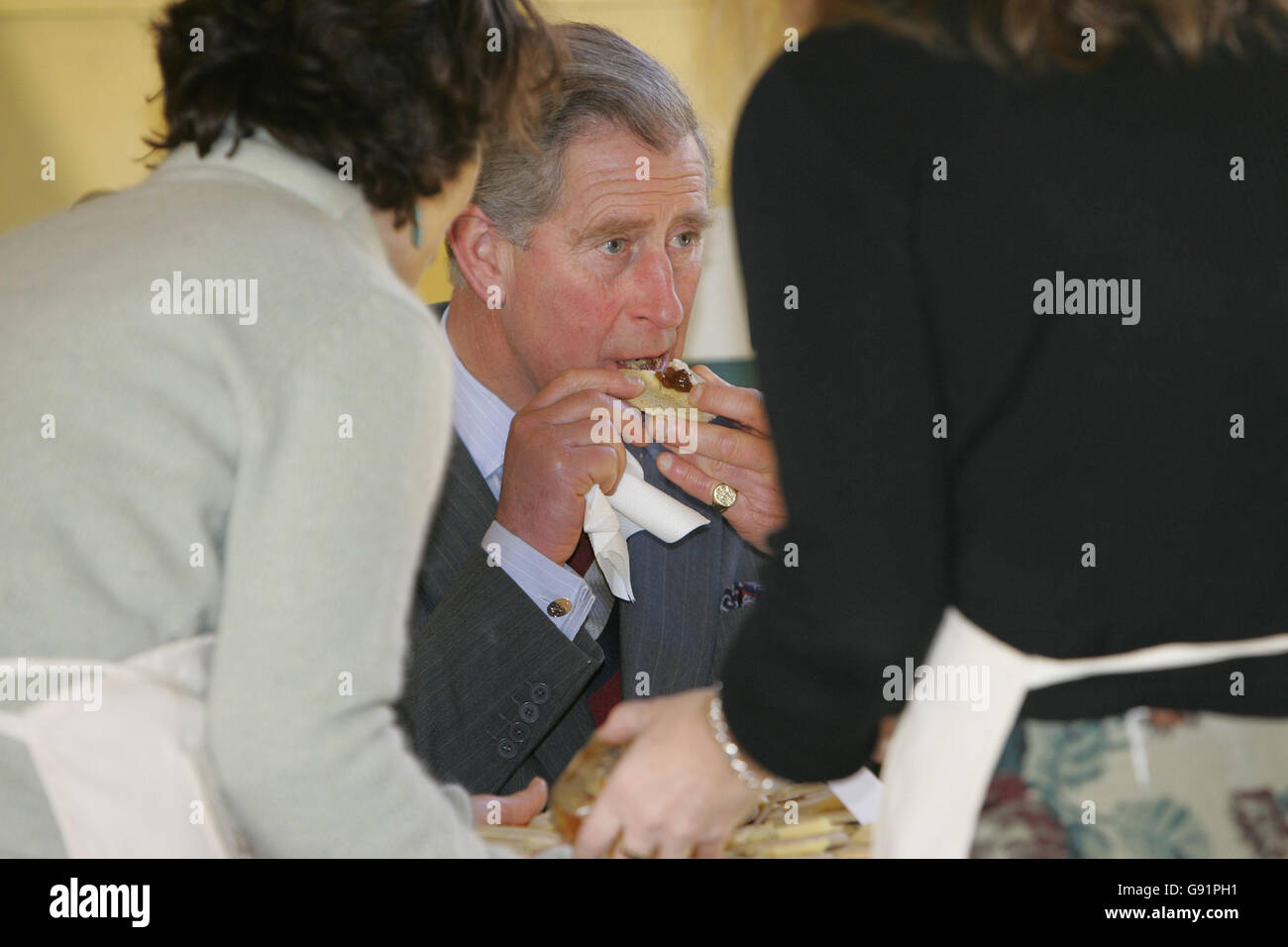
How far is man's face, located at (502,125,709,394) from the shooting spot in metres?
1.85

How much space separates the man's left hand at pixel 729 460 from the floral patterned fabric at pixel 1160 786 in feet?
3.18

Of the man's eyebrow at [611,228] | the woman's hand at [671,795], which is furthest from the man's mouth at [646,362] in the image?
the woman's hand at [671,795]

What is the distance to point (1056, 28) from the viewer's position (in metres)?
0.75

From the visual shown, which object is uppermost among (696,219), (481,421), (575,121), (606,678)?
(575,121)

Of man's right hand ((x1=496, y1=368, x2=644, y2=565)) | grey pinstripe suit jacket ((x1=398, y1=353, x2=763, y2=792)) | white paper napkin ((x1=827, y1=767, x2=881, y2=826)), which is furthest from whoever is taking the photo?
man's right hand ((x1=496, y1=368, x2=644, y2=565))

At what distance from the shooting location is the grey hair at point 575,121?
185 cm

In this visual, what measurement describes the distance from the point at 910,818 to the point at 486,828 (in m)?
0.41

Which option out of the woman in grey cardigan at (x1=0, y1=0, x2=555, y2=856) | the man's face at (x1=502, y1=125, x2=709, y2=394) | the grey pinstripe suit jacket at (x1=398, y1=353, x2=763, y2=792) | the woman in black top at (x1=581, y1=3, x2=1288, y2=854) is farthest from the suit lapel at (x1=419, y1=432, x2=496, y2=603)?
the woman in black top at (x1=581, y1=3, x2=1288, y2=854)

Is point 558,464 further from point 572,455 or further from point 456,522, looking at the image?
point 456,522

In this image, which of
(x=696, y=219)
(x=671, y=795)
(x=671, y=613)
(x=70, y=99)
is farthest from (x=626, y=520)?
(x=70, y=99)

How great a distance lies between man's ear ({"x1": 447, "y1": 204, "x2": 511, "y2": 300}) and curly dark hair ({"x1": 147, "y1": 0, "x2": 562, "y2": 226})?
33.3 inches

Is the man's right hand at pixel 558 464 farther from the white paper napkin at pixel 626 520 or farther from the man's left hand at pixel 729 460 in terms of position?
the man's left hand at pixel 729 460

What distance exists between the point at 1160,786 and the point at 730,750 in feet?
0.93

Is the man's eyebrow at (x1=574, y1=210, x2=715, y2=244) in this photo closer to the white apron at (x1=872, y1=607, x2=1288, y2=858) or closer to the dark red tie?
the dark red tie
